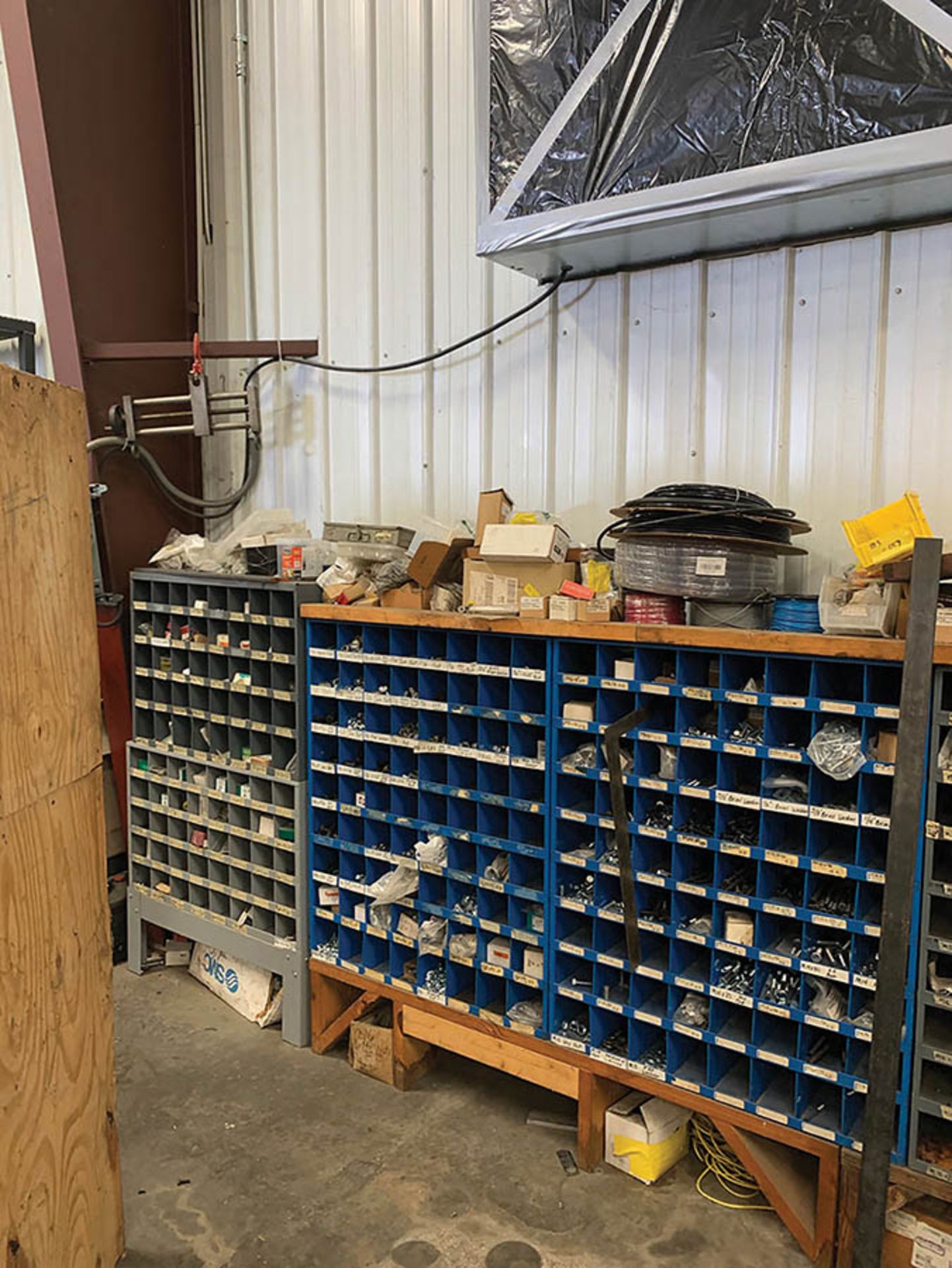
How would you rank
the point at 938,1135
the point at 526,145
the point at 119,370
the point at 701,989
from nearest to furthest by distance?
the point at 938,1135 → the point at 701,989 → the point at 526,145 → the point at 119,370

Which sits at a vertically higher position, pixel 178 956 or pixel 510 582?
pixel 510 582

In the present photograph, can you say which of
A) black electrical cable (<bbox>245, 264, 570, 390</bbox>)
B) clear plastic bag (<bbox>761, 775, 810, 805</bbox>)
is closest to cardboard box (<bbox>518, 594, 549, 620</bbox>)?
clear plastic bag (<bbox>761, 775, 810, 805</bbox>)

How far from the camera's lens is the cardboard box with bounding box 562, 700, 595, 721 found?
2.08 m

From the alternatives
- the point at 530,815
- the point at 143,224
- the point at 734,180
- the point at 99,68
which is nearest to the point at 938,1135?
the point at 530,815

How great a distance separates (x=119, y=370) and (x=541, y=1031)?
2.73 m

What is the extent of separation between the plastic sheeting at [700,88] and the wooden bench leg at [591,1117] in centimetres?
203

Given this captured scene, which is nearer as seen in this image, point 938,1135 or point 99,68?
point 938,1135

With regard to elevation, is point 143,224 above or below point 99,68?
below

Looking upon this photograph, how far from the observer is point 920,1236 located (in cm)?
172

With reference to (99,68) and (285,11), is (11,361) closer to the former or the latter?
(99,68)

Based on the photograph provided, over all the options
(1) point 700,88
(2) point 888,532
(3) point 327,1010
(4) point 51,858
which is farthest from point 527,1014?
(1) point 700,88

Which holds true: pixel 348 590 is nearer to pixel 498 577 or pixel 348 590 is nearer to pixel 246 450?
pixel 498 577

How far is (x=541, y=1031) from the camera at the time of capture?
7.21ft

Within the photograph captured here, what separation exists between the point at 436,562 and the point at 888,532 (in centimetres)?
110
